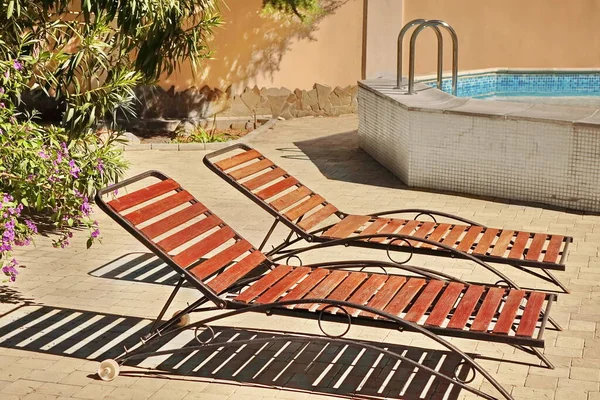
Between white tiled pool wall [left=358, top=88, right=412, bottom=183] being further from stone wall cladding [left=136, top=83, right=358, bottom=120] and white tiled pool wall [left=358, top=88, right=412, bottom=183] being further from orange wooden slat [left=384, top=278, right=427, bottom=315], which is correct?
orange wooden slat [left=384, top=278, right=427, bottom=315]

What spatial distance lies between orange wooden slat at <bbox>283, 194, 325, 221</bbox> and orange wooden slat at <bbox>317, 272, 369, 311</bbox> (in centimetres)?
114

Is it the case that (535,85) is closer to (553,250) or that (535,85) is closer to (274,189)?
(274,189)

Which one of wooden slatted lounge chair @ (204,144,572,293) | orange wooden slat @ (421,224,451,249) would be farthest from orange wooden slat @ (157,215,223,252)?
orange wooden slat @ (421,224,451,249)

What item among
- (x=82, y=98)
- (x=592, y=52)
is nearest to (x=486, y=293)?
(x=82, y=98)

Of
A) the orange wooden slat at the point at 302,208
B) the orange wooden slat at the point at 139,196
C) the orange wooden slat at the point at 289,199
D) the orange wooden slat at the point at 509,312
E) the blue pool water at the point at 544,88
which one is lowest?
the blue pool water at the point at 544,88

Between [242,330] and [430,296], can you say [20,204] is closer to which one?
[242,330]

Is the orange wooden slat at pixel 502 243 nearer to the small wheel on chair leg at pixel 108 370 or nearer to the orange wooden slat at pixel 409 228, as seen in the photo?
the orange wooden slat at pixel 409 228

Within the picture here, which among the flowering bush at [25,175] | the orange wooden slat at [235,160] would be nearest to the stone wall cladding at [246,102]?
the flowering bush at [25,175]

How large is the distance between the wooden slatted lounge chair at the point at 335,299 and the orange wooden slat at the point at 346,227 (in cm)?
67

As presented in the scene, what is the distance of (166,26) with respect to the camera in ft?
29.1

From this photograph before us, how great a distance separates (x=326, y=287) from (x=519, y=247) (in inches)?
58.3

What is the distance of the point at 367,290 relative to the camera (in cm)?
527

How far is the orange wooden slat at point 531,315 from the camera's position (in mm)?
4672

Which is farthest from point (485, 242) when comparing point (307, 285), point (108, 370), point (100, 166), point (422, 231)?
point (100, 166)
